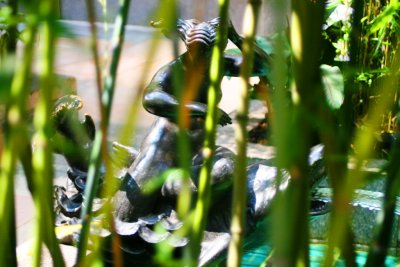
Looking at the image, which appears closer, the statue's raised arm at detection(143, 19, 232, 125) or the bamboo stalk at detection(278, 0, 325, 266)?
the bamboo stalk at detection(278, 0, 325, 266)

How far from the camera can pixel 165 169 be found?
201 cm

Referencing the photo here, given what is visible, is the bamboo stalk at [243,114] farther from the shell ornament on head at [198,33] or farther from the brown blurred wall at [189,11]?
the shell ornament on head at [198,33]

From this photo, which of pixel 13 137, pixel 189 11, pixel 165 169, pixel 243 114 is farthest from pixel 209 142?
pixel 189 11

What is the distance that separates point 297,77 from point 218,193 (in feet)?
4.83

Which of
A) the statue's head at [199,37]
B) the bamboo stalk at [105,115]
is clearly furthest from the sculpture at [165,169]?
the bamboo stalk at [105,115]

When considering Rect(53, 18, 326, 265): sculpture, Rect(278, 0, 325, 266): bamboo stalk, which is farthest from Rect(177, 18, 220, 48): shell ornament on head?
Rect(278, 0, 325, 266): bamboo stalk

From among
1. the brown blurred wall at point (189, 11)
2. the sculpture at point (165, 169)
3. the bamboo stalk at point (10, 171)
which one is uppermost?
the brown blurred wall at point (189, 11)

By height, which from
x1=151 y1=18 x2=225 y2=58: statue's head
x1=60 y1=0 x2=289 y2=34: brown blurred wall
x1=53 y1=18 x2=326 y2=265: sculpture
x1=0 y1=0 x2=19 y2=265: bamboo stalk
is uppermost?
x1=60 y1=0 x2=289 y2=34: brown blurred wall

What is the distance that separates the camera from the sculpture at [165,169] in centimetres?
184

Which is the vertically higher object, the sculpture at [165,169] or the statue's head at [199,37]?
the statue's head at [199,37]

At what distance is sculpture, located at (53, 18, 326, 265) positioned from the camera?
1837 mm

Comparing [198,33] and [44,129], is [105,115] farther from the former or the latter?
[198,33]

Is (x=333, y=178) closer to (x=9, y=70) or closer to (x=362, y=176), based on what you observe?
(x=362, y=176)

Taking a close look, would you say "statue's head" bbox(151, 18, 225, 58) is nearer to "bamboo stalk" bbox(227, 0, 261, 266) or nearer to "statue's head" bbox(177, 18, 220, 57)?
"statue's head" bbox(177, 18, 220, 57)
